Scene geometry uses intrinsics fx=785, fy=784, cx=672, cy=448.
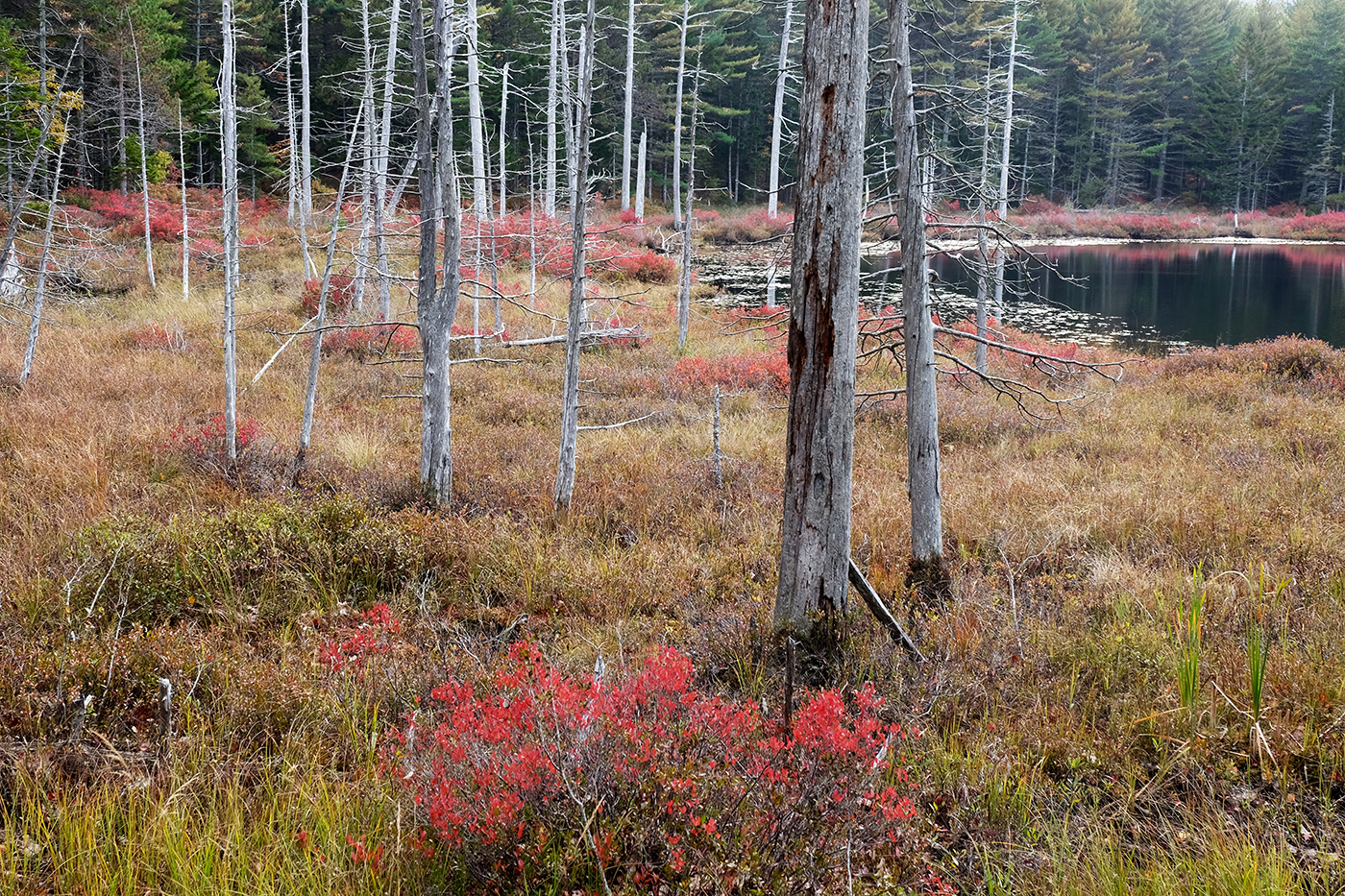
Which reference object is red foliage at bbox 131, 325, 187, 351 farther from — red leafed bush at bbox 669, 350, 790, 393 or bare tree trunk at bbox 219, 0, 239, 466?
red leafed bush at bbox 669, 350, 790, 393

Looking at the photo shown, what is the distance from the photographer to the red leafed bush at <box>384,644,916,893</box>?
104 inches

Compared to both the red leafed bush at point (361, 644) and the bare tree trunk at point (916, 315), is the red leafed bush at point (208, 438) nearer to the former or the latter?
the red leafed bush at point (361, 644)

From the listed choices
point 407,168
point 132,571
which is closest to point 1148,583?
point 132,571

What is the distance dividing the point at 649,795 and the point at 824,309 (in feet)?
8.93

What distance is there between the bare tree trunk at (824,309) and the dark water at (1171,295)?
30.6 ft

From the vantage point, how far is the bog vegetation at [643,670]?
2797mm

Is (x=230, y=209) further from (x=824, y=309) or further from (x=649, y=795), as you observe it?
(x=649, y=795)

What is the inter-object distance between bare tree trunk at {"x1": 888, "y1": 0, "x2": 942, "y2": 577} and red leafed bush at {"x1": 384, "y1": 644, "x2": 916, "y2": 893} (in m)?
3.00

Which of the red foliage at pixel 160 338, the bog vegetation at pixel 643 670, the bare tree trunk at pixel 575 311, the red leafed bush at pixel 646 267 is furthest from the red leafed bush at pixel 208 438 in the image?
the red leafed bush at pixel 646 267

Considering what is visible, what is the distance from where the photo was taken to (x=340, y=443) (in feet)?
31.7

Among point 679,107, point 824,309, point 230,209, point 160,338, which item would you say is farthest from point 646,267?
point 824,309

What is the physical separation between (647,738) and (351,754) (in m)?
1.74

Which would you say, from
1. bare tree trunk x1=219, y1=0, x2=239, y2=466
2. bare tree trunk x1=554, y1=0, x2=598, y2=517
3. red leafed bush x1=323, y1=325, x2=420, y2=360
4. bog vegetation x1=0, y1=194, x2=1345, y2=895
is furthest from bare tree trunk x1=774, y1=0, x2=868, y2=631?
red leafed bush x1=323, y1=325, x2=420, y2=360

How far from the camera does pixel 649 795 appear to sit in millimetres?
2826
